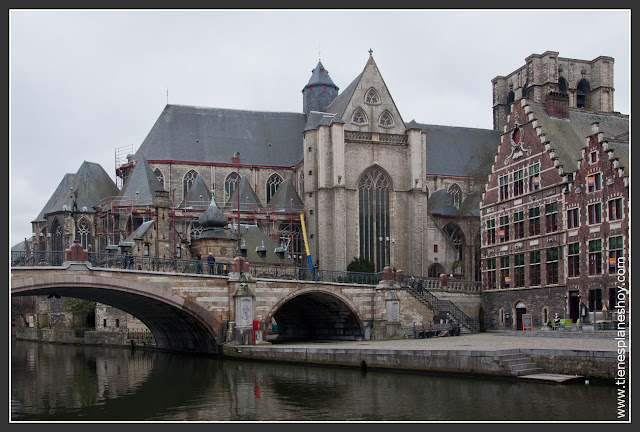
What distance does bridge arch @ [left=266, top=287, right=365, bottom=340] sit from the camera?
3578 centimetres

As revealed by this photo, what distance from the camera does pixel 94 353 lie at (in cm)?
4212

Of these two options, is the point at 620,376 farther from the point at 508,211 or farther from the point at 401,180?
the point at 401,180

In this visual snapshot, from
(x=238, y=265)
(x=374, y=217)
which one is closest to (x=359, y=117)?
(x=374, y=217)

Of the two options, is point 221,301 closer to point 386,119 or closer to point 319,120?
point 319,120

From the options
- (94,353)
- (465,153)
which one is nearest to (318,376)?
(94,353)

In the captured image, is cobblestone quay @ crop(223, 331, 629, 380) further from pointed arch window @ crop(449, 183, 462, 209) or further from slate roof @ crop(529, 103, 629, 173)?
pointed arch window @ crop(449, 183, 462, 209)

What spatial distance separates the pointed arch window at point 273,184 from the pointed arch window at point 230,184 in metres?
2.65

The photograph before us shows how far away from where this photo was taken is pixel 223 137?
6169 cm

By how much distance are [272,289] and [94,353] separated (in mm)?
13700

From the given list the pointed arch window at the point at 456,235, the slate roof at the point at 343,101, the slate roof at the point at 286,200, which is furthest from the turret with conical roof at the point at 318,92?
the pointed arch window at the point at 456,235

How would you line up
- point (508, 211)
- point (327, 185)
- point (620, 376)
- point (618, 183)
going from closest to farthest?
point (620, 376) < point (618, 183) < point (508, 211) < point (327, 185)

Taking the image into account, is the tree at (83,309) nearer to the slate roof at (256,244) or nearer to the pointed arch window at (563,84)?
the slate roof at (256,244)

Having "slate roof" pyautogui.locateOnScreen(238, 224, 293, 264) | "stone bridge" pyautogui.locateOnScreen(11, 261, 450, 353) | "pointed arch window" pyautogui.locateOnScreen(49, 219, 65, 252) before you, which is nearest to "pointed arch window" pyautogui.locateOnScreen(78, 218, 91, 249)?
"pointed arch window" pyautogui.locateOnScreen(49, 219, 65, 252)

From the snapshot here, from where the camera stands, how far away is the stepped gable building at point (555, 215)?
104ft
